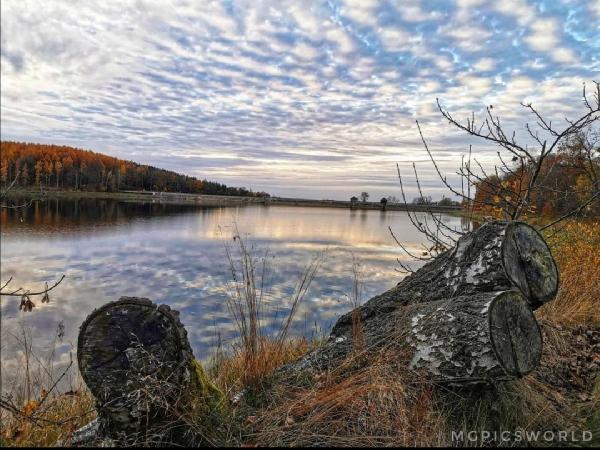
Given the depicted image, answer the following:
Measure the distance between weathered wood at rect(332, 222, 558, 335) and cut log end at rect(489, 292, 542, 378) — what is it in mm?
331

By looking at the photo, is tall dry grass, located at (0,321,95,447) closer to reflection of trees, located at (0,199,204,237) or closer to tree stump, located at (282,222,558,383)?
tree stump, located at (282,222,558,383)

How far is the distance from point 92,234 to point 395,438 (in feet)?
88.9

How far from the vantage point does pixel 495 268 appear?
330 centimetres

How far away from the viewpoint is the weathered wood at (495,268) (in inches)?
130

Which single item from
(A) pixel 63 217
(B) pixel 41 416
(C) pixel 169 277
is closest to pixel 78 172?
(A) pixel 63 217

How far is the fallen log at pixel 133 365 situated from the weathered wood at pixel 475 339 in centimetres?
166

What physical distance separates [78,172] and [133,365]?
412ft

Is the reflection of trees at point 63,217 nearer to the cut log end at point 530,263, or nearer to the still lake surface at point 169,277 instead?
the still lake surface at point 169,277

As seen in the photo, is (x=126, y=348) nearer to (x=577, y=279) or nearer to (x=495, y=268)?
(x=495, y=268)

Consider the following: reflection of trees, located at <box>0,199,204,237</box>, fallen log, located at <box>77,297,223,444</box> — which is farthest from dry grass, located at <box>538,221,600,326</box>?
reflection of trees, located at <box>0,199,204,237</box>

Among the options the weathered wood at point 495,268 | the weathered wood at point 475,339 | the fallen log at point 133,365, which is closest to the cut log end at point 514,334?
the weathered wood at point 475,339

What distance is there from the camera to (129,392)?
267 centimetres

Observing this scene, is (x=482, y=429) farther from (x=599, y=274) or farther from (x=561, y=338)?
(x=599, y=274)

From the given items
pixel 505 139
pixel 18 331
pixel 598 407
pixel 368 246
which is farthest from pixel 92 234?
pixel 598 407
